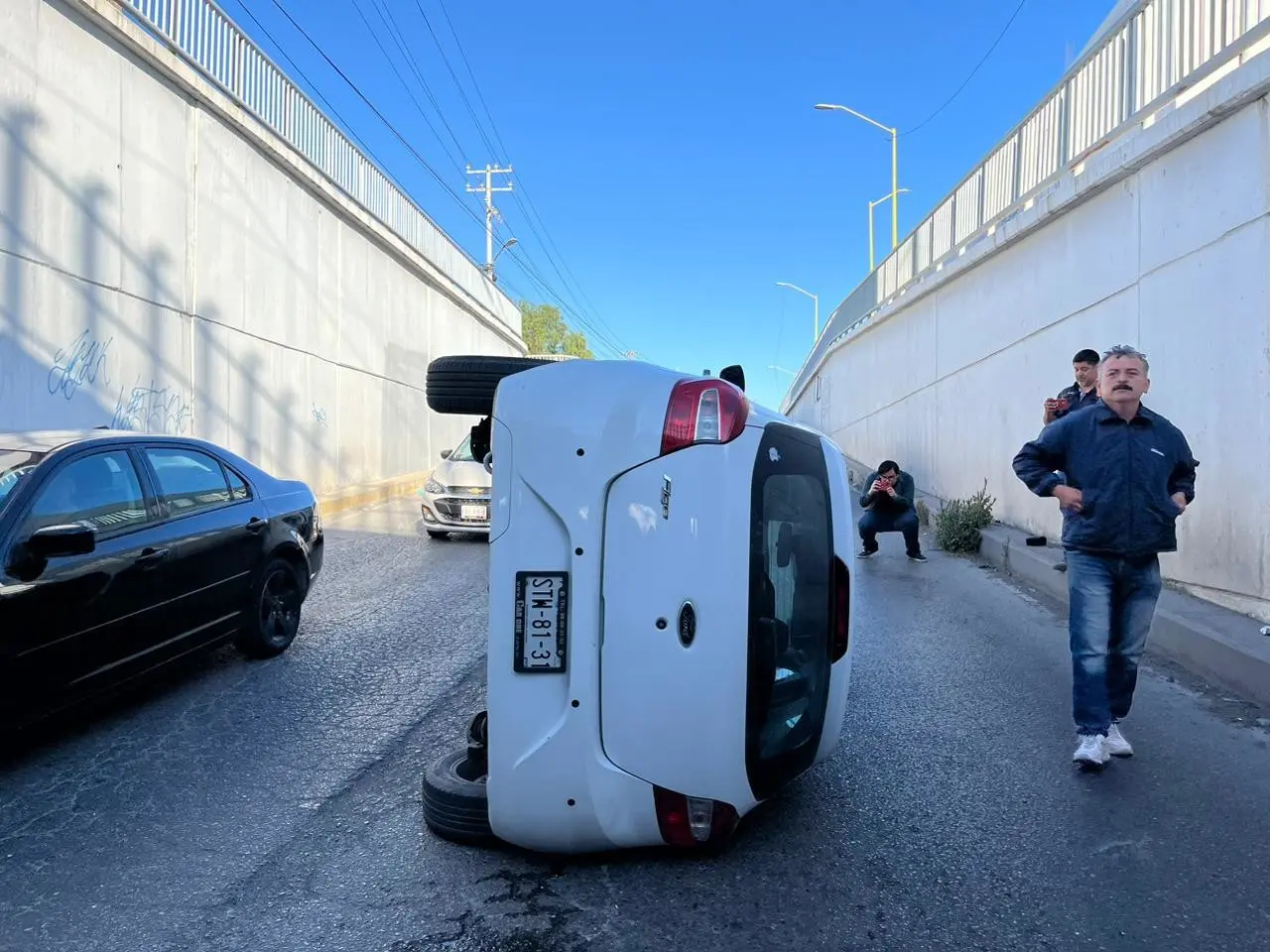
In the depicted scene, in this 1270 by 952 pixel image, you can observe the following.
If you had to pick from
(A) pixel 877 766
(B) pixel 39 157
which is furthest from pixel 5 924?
(B) pixel 39 157

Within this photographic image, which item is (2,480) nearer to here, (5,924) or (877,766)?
(5,924)

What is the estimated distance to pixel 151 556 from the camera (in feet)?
14.8

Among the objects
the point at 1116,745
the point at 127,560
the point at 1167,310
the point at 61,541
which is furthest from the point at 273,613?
the point at 1167,310

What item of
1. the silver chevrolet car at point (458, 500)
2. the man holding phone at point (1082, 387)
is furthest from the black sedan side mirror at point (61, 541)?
the silver chevrolet car at point (458, 500)

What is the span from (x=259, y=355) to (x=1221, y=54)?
12.2 m

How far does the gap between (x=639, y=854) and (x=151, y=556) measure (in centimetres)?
295

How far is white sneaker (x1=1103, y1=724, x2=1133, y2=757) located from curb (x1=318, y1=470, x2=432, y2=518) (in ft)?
38.7

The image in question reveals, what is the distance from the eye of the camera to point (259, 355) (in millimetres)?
13664

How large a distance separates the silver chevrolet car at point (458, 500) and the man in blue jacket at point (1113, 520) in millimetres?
7758

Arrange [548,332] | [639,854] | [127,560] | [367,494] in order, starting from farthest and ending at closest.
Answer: [548,332] < [367,494] < [127,560] < [639,854]

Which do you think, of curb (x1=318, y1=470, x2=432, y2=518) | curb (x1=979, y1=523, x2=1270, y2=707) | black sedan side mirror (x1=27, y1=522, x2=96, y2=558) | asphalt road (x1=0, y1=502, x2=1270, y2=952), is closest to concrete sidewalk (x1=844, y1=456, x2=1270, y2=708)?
curb (x1=979, y1=523, x2=1270, y2=707)

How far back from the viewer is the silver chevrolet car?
35.6 ft

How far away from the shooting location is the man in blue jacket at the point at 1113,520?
381cm

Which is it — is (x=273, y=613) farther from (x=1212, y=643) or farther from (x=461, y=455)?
(x=461, y=455)
